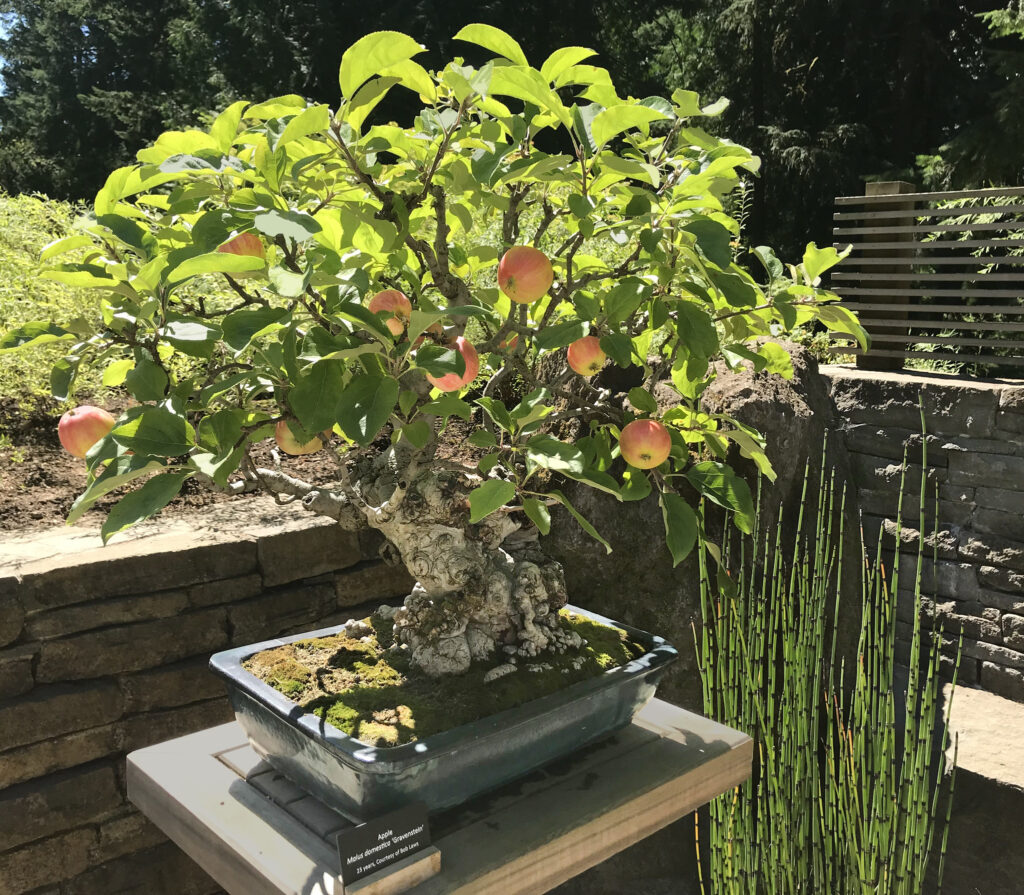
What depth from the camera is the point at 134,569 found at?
1605 mm

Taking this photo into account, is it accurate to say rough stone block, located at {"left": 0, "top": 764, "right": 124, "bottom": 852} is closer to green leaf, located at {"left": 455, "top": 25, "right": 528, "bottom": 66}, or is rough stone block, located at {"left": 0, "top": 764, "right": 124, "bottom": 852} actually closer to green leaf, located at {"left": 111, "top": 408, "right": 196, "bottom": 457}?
green leaf, located at {"left": 111, "top": 408, "right": 196, "bottom": 457}

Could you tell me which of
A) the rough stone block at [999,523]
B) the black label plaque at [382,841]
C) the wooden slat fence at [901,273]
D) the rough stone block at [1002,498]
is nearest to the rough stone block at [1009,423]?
the rough stone block at [1002,498]

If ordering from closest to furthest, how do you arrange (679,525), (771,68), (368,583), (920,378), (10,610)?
1. (679,525)
2. (10,610)
3. (368,583)
4. (920,378)
5. (771,68)

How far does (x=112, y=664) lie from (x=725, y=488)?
1.18 metres

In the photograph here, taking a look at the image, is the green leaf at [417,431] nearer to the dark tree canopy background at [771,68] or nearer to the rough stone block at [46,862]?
the rough stone block at [46,862]

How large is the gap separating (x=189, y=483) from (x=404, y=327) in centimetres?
147

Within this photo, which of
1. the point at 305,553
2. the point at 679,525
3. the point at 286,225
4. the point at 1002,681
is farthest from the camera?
the point at 1002,681

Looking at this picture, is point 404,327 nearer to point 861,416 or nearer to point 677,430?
point 677,430

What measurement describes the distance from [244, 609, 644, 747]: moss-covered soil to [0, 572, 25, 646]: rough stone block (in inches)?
22.2

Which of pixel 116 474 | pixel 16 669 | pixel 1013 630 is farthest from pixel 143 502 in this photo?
pixel 1013 630

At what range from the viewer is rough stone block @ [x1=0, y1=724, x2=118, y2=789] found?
1482 mm

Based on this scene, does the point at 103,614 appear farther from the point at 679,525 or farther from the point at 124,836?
the point at 679,525

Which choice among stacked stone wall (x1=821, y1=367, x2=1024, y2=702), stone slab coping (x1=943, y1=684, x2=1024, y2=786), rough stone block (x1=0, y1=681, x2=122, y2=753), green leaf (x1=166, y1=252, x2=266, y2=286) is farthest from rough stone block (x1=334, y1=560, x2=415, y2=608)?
stacked stone wall (x1=821, y1=367, x2=1024, y2=702)

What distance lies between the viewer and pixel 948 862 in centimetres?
238
